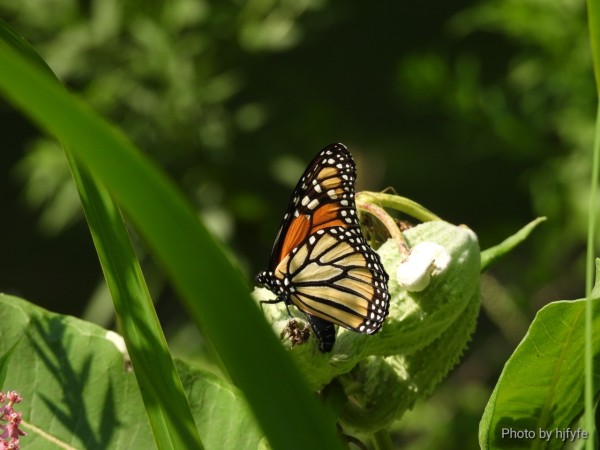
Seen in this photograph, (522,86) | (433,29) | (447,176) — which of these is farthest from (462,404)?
(433,29)

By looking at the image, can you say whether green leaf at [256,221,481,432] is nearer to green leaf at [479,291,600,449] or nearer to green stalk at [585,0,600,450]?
green leaf at [479,291,600,449]

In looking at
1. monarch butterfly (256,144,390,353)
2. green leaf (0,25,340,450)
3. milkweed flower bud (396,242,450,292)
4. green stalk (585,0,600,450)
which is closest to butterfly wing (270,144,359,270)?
monarch butterfly (256,144,390,353)

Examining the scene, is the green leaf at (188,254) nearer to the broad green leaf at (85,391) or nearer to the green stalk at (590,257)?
the green stalk at (590,257)

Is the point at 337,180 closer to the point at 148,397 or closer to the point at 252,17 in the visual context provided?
the point at 148,397

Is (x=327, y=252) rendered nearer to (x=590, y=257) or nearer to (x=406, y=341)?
(x=406, y=341)

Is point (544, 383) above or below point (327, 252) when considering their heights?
below

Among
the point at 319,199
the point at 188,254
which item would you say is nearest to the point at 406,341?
the point at 319,199

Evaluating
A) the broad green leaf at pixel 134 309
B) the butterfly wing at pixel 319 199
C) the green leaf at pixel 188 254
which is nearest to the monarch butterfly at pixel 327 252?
the butterfly wing at pixel 319 199
